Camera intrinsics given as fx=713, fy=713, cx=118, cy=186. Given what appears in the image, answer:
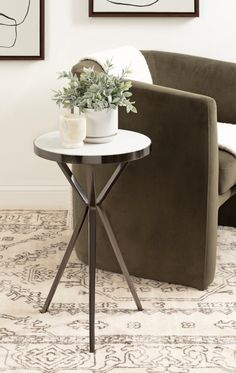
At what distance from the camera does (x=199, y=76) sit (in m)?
3.96

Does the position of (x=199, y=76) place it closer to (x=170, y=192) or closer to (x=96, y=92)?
(x=170, y=192)

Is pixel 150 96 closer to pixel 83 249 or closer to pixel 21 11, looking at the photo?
pixel 83 249

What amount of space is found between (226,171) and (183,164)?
0.25 metres

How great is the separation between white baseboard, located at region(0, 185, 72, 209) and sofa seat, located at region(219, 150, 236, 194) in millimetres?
1333

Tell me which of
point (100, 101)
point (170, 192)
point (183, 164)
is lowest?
point (170, 192)

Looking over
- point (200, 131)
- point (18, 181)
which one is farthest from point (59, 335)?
point (18, 181)

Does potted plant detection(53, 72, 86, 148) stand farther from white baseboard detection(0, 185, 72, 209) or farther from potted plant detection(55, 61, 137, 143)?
white baseboard detection(0, 185, 72, 209)

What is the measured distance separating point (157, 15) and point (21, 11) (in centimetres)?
79

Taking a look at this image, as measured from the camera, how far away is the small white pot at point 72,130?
2662 mm

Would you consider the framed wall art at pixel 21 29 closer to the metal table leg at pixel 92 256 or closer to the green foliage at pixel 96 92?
the green foliage at pixel 96 92

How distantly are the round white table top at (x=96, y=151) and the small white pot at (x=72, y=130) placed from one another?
25mm

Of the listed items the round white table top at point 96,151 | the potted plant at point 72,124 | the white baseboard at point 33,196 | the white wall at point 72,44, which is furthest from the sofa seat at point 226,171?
the white baseboard at point 33,196

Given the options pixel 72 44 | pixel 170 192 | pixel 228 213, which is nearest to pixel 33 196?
Answer: pixel 72 44

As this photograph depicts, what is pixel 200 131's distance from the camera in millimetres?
3037
